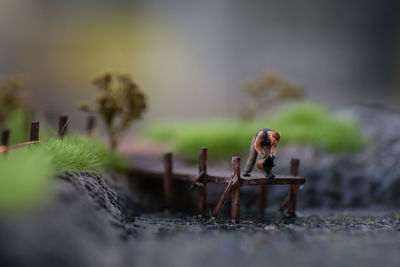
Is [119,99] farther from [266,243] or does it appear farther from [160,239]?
[266,243]

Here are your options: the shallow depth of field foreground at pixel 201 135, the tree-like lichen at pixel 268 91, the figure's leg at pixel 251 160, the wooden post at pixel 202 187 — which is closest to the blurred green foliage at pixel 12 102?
the shallow depth of field foreground at pixel 201 135

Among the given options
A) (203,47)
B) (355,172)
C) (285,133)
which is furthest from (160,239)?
(203,47)

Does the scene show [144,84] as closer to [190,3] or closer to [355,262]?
[190,3]

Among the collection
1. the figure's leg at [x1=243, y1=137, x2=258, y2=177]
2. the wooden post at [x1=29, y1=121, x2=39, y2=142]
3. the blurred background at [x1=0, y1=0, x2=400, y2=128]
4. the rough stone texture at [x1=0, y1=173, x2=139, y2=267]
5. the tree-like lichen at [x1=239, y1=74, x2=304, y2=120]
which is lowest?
the rough stone texture at [x1=0, y1=173, x2=139, y2=267]

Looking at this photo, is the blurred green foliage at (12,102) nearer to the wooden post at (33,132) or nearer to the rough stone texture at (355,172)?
the wooden post at (33,132)

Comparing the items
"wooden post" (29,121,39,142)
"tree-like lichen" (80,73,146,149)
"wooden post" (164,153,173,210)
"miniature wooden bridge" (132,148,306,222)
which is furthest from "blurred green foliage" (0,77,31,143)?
"wooden post" (29,121,39,142)

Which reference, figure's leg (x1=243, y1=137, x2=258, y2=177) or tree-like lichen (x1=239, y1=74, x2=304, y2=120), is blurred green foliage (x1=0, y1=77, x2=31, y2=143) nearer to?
tree-like lichen (x1=239, y1=74, x2=304, y2=120)

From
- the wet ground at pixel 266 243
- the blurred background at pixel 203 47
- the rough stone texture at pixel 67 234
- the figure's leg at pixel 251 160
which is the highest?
the blurred background at pixel 203 47
